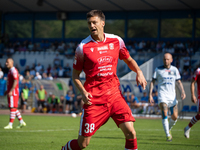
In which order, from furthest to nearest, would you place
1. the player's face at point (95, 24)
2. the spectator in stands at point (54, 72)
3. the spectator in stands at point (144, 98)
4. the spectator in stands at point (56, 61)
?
the spectator in stands at point (56, 61) → the spectator in stands at point (54, 72) → the spectator in stands at point (144, 98) → the player's face at point (95, 24)

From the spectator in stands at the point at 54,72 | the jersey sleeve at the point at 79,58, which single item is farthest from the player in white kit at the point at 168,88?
the spectator in stands at the point at 54,72

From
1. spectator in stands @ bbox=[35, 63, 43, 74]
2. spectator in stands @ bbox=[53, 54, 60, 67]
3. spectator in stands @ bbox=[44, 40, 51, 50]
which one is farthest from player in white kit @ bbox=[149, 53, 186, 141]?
spectator in stands @ bbox=[44, 40, 51, 50]

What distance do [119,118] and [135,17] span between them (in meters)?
33.6

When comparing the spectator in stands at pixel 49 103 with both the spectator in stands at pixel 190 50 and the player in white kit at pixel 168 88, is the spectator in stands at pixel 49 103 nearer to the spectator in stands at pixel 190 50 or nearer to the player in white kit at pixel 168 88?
the spectator in stands at pixel 190 50

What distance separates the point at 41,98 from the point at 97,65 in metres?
18.0

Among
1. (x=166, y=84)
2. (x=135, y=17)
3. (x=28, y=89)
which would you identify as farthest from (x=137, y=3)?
(x=166, y=84)

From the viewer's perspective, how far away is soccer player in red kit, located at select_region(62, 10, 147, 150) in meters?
5.10

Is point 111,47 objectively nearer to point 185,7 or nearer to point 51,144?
A: point 51,144

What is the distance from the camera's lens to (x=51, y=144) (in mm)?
8344

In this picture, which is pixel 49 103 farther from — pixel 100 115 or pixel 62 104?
pixel 100 115

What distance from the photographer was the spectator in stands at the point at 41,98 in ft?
74.3

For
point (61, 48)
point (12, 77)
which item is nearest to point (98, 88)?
point (12, 77)

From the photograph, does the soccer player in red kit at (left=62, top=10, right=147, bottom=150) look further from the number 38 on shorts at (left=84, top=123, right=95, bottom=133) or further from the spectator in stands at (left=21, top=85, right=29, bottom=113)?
the spectator in stands at (left=21, top=85, right=29, bottom=113)

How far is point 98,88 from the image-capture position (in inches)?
205
